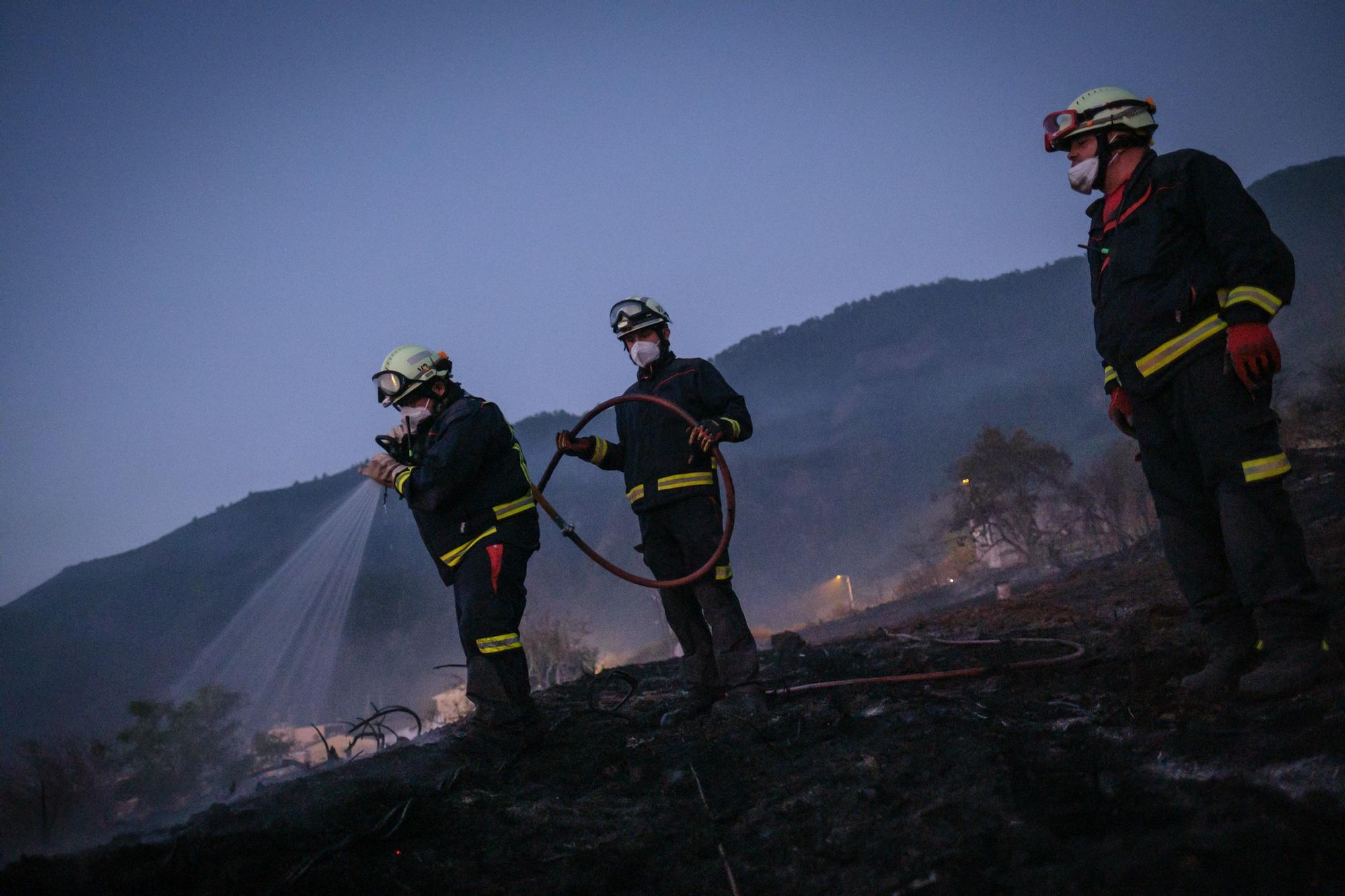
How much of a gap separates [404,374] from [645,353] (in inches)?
59.1

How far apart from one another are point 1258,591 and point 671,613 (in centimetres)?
297

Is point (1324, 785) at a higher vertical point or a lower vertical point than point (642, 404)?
lower

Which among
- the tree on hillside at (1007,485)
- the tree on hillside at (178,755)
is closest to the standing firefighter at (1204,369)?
the tree on hillside at (178,755)

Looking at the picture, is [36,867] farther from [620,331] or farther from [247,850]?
[620,331]

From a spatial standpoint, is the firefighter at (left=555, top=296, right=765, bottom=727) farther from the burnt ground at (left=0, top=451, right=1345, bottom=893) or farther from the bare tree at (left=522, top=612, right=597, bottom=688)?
the bare tree at (left=522, top=612, right=597, bottom=688)

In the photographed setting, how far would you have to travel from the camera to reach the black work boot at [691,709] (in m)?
4.38

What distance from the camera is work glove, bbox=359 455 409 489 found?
4348 mm

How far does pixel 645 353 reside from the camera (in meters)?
4.96

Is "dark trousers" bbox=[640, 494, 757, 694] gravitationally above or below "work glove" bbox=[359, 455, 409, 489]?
below

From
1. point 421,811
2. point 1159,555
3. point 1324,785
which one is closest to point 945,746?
point 1324,785

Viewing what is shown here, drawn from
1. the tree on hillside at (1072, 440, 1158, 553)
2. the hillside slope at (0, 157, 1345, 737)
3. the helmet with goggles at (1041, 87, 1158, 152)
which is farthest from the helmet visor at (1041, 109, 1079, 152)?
the hillside slope at (0, 157, 1345, 737)

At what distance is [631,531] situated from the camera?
5994cm

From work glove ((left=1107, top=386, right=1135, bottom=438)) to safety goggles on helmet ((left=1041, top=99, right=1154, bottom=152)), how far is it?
1.17 metres

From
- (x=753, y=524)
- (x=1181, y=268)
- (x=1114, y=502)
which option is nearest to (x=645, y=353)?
(x=1181, y=268)
